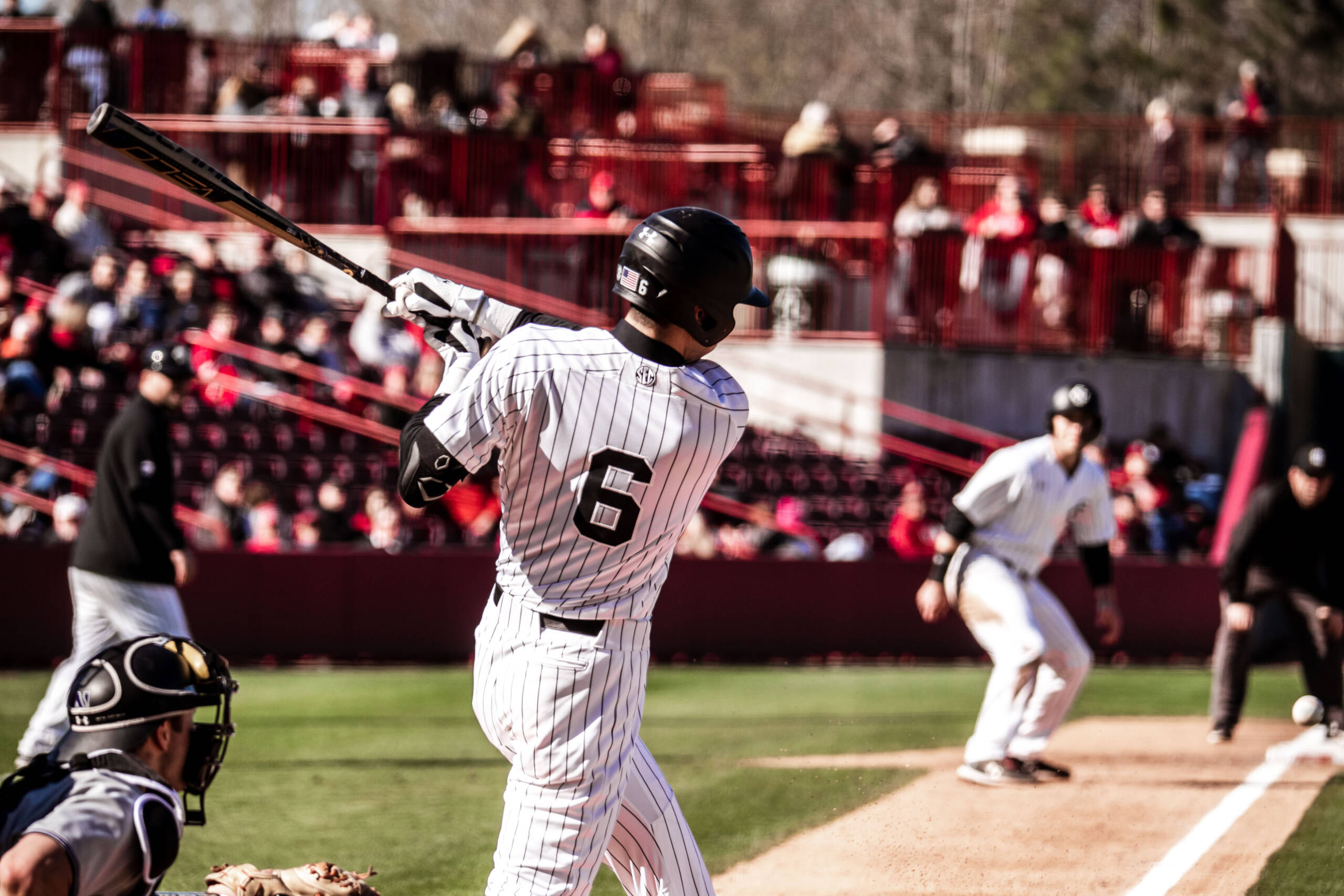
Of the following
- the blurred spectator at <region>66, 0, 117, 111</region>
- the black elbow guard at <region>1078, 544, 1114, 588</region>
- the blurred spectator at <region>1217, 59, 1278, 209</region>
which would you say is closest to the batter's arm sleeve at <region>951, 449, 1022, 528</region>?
the black elbow guard at <region>1078, 544, 1114, 588</region>

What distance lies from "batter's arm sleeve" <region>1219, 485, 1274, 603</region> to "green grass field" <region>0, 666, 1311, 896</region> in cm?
173

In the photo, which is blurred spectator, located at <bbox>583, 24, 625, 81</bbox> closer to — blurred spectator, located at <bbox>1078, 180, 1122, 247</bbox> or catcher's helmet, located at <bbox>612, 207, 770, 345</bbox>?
blurred spectator, located at <bbox>1078, 180, 1122, 247</bbox>

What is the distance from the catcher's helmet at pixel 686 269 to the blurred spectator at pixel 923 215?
48.0ft

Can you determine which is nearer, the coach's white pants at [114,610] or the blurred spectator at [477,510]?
the coach's white pants at [114,610]

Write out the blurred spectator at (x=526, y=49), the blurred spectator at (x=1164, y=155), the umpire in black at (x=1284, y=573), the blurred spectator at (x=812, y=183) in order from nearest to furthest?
1. the umpire in black at (x=1284, y=573)
2. the blurred spectator at (x=812, y=183)
3. the blurred spectator at (x=526, y=49)
4. the blurred spectator at (x=1164, y=155)

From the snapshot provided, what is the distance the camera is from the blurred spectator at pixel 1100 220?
18875 mm

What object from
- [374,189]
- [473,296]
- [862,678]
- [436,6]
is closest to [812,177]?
[374,189]

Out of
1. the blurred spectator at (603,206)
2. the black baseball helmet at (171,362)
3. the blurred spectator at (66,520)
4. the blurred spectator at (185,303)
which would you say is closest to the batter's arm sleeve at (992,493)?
the black baseball helmet at (171,362)

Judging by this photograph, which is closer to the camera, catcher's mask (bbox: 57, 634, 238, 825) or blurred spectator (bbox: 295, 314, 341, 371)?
catcher's mask (bbox: 57, 634, 238, 825)

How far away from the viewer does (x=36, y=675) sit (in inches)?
458

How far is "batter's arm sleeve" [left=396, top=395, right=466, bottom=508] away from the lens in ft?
11.9

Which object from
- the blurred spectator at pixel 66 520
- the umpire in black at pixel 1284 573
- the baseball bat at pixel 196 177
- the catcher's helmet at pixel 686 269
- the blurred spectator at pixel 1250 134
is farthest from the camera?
the blurred spectator at pixel 1250 134

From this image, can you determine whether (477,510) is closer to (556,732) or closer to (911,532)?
(911,532)

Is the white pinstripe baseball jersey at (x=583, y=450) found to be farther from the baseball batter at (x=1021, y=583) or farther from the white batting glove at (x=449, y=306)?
the baseball batter at (x=1021, y=583)
